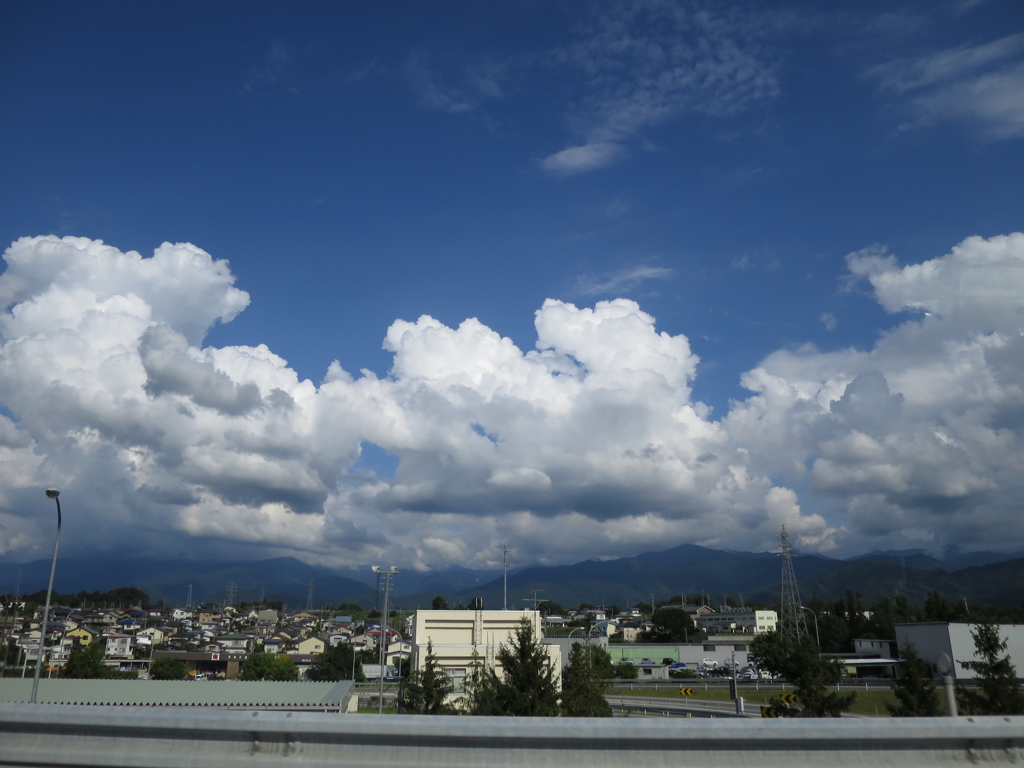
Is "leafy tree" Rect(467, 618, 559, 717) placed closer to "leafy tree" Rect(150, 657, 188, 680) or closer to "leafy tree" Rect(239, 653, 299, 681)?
"leafy tree" Rect(239, 653, 299, 681)

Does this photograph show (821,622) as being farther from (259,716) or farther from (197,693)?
(259,716)

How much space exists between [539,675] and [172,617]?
18132cm

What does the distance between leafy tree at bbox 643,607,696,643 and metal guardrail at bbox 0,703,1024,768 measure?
12362 centimetres

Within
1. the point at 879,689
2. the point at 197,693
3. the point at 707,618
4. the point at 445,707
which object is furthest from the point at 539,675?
the point at 707,618

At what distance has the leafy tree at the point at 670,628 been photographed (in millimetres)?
121438

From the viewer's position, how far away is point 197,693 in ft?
118

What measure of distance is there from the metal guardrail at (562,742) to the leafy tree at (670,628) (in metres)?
124

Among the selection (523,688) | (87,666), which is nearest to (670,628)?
(87,666)

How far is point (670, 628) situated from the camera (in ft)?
405

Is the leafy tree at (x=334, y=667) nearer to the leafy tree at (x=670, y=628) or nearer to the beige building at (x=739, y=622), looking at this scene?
the leafy tree at (x=670, y=628)

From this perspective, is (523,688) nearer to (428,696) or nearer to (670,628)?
(428,696)

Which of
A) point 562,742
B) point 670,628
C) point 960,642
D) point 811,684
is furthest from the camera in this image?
point 670,628

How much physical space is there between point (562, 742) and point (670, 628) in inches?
5103

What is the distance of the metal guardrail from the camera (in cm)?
458
